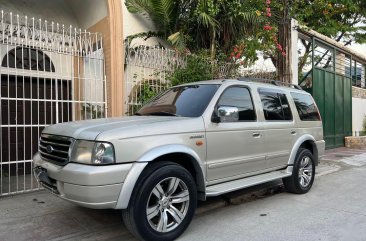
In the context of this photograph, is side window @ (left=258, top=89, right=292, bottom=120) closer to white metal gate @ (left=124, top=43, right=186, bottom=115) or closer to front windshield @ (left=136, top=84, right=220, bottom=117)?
front windshield @ (left=136, top=84, right=220, bottom=117)

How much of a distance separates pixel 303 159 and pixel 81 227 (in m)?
3.96

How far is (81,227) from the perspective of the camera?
15.0 feet

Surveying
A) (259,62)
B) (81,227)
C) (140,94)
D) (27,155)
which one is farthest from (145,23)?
(81,227)

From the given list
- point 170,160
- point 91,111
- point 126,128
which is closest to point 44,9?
point 91,111

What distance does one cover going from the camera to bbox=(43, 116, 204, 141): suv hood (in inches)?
146

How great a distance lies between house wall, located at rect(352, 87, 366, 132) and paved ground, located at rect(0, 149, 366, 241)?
10.4 meters

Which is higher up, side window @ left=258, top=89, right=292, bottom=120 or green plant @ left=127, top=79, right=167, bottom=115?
green plant @ left=127, top=79, right=167, bottom=115

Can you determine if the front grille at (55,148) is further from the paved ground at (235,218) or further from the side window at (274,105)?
the side window at (274,105)

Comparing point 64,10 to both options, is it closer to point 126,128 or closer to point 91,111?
point 91,111

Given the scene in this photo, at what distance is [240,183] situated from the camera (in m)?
4.94

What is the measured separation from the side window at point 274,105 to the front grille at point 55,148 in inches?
121

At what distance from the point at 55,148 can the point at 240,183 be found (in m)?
2.50

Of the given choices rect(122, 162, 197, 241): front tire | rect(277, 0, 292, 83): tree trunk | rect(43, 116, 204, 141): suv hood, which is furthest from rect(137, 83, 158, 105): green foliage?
rect(277, 0, 292, 83): tree trunk

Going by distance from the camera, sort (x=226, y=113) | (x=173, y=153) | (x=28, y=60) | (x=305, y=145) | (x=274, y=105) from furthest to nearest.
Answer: (x=28, y=60) < (x=305, y=145) < (x=274, y=105) < (x=226, y=113) < (x=173, y=153)
